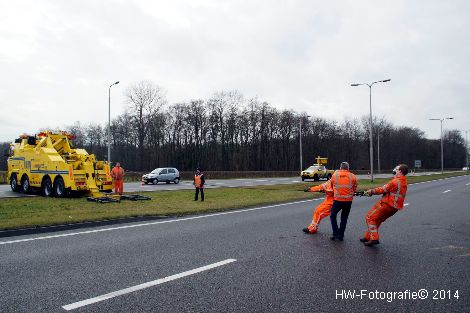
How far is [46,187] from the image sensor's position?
2025 centimetres

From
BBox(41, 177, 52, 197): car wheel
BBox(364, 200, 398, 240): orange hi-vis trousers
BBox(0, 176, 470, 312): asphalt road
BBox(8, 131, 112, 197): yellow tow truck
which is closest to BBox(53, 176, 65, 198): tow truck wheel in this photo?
BBox(8, 131, 112, 197): yellow tow truck

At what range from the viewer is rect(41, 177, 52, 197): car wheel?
20016 mm

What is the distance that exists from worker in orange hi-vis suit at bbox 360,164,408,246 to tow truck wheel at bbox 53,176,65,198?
1559 centimetres

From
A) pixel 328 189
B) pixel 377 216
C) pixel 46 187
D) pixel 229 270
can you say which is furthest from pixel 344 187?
pixel 46 187

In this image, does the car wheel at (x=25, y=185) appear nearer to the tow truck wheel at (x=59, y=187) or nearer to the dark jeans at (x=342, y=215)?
the tow truck wheel at (x=59, y=187)

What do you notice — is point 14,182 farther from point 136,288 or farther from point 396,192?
point 396,192

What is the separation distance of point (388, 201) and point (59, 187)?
16.4 m

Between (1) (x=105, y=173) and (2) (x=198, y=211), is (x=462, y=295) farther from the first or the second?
(1) (x=105, y=173)

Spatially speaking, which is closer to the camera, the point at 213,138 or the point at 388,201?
the point at 388,201

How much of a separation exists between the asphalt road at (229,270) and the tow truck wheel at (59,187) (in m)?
10.4

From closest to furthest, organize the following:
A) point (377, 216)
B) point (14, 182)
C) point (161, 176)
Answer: point (377, 216), point (14, 182), point (161, 176)

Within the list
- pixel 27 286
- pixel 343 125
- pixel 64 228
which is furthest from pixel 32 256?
pixel 343 125

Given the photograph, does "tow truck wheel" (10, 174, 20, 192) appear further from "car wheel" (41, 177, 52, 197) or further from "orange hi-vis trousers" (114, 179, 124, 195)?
"orange hi-vis trousers" (114, 179, 124, 195)

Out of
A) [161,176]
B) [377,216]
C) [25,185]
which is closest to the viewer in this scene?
[377,216]
